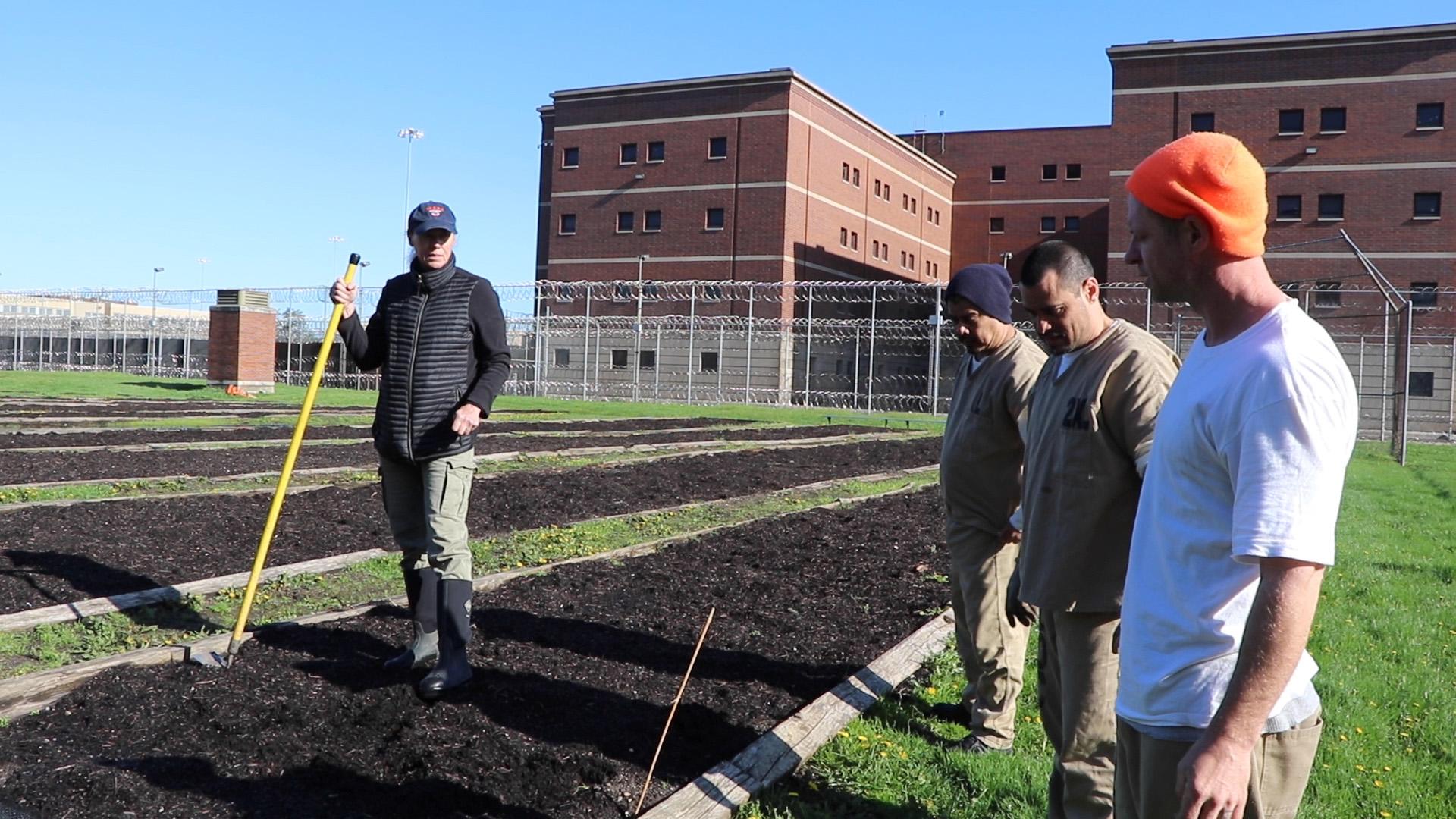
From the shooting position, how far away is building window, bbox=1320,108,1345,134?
142 ft

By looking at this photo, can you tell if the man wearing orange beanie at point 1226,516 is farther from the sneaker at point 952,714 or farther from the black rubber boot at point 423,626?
the black rubber boot at point 423,626

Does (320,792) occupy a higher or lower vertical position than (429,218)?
lower

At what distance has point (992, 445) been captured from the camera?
16.4 feet

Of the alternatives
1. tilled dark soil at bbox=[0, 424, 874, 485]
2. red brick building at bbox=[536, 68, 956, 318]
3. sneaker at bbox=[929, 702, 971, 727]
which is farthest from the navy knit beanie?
red brick building at bbox=[536, 68, 956, 318]

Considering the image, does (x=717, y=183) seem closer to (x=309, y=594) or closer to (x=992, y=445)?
(x=309, y=594)

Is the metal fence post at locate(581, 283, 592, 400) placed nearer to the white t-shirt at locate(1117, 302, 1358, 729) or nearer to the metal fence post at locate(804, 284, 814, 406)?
the metal fence post at locate(804, 284, 814, 406)

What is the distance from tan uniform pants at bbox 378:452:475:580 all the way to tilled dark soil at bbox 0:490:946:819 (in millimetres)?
514

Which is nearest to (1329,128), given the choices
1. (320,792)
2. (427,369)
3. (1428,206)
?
(1428,206)

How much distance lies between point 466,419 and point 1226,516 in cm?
381

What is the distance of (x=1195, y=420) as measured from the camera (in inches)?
84.7

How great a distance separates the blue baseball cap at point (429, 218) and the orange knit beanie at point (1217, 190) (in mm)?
3836

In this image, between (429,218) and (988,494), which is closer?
(988,494)

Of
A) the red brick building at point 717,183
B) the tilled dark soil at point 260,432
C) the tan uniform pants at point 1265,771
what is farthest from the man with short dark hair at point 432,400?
the red brick building at point 717,183

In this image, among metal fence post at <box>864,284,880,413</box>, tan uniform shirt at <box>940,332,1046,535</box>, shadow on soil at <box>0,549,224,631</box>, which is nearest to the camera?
tan uniform shirt at <box>940,332,1046,535</box>
